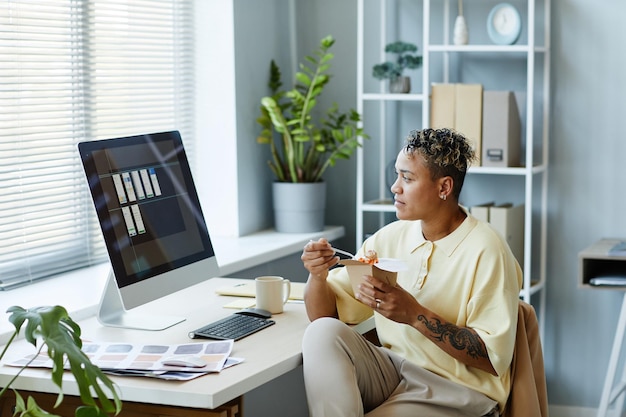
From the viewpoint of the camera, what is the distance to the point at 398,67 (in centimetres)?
389

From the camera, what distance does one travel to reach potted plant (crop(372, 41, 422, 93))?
3867 mm


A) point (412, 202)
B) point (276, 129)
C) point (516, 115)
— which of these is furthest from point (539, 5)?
point (412, 202)

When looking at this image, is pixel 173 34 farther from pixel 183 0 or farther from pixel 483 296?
pixel 483 296

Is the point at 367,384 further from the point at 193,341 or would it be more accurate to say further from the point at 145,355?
the point at 145,355

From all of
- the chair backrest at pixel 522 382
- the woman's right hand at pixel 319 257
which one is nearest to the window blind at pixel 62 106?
the woman's right hand at pixel 319 257

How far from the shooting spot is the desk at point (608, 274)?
11.2ft

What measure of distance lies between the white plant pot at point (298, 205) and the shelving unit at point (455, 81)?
0.17 metres

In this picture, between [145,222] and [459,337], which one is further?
[145,222]

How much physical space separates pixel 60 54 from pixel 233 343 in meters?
1.31

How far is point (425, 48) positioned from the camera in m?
3.73

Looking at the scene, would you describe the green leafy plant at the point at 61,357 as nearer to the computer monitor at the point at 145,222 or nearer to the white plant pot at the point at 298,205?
the computer monitor at the point at 145,222

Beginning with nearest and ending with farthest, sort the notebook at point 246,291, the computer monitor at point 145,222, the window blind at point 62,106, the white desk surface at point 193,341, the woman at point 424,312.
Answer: the white desk surface at point 193,341
the woman at point 424,312
the computer monitor at point 145,222
the notebook at point 246,291
the window blind at point 62,106

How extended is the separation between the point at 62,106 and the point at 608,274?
2001 mm

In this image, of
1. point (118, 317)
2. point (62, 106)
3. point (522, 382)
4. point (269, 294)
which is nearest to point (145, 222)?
point (118, 317)
